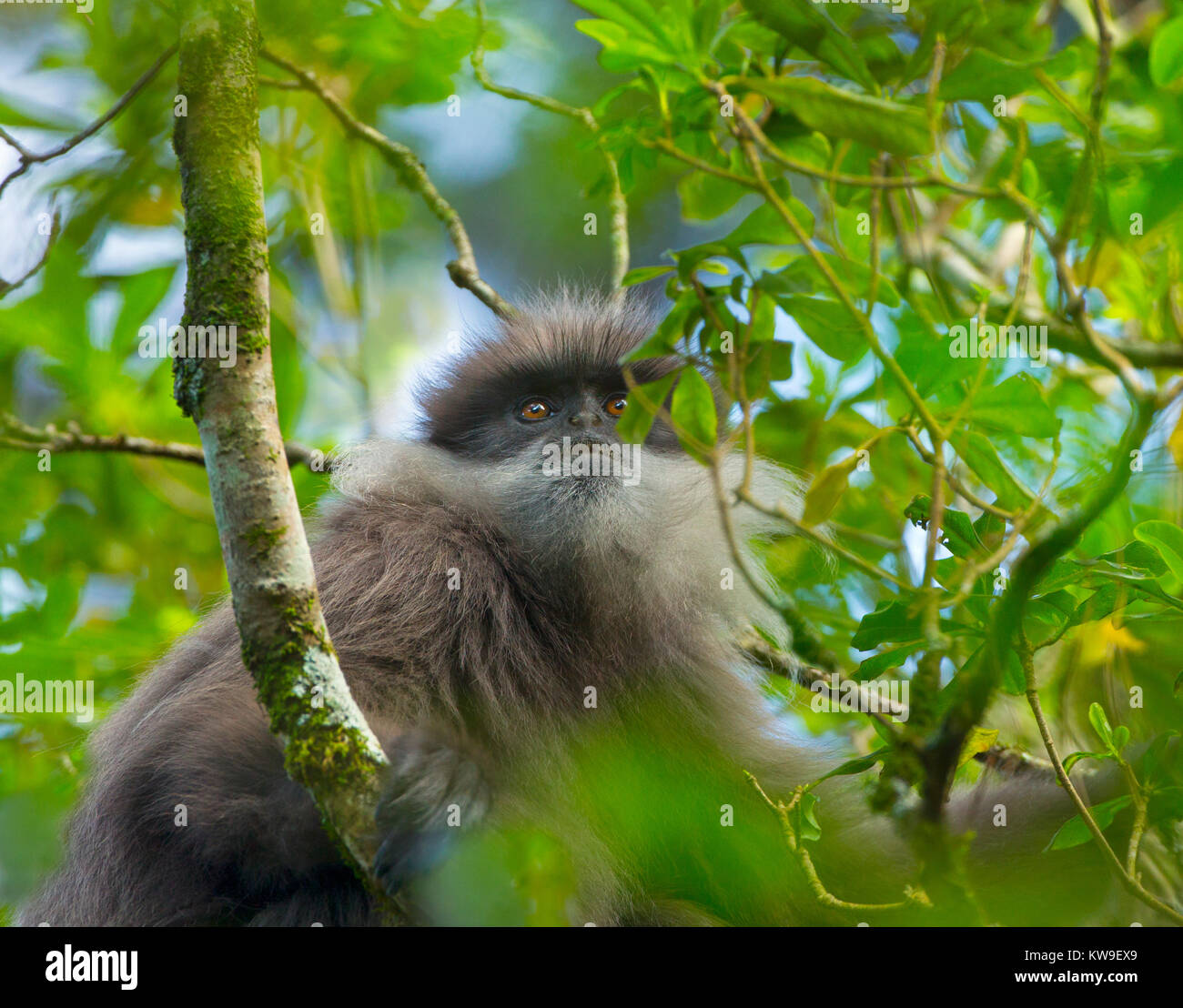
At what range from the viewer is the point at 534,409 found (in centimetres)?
448

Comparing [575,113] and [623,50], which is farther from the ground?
[575,113]

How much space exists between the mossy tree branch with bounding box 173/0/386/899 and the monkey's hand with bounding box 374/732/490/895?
49 mm

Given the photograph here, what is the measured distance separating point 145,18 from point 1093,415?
4311 millimetres

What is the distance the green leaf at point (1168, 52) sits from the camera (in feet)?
9.00

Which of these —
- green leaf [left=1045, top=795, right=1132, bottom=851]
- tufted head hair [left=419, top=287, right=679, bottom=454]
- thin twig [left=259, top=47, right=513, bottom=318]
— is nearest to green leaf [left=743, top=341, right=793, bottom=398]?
green leaf [left=1045, top=795, right=1132, bottom=851]

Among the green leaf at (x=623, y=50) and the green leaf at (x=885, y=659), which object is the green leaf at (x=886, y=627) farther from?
the green leaf at (x=623, y=50)

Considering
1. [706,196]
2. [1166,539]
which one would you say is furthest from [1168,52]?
[706,196]

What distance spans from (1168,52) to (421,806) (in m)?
2.59

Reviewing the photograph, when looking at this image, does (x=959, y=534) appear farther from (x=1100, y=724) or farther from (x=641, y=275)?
(x=641, y=275)

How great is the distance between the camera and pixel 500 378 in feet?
14.9
